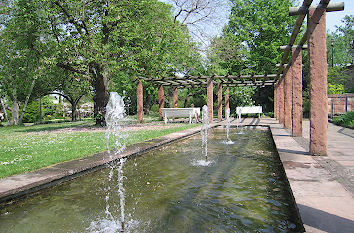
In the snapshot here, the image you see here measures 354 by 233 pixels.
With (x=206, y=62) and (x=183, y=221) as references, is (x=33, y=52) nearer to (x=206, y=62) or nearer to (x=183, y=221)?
(x=183, y=221)

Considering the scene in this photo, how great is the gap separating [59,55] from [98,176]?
999 centimetres

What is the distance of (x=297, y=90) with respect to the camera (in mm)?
8453

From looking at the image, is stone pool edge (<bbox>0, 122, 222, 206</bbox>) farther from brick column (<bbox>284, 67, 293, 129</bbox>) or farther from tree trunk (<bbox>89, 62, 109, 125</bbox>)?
tree trunk (<bbox>89, 62, 109, 125</bbox>)

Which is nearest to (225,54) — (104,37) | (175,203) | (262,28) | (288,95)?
(104,37)

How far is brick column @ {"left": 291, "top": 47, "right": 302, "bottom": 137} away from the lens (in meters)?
8.37

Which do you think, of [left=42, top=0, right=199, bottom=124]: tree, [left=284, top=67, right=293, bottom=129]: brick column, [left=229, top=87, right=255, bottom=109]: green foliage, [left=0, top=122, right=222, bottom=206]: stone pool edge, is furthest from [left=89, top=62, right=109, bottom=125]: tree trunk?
[left=229, top=87, right=255, bottom=109]: green foliage

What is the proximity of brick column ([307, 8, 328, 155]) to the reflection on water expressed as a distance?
0.95m

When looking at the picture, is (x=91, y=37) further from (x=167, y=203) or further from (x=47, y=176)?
(x=167, y=203)

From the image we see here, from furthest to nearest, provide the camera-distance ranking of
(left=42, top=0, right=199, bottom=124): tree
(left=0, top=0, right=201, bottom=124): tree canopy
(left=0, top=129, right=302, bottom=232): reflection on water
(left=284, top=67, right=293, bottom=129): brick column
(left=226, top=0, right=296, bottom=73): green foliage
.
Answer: (left=226, top=0, right=296, bottom=73): green foliage
(left=42, top=0, right=199, bottom=124): tree
(left=0, top=0, right=201, bottom=124): tree canopy
(left=284, top=67, right=293, bottom=129): brick column
(left=0, top=129, right=302, bottom=232): reflection on water

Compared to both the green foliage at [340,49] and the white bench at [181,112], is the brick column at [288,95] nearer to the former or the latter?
the white bench at [181,112]

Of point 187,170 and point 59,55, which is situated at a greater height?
point 59,55

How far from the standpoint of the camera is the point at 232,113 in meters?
28.9

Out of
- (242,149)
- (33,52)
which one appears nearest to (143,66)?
(33,52)

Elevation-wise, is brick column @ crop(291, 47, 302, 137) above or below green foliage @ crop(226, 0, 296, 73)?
below
